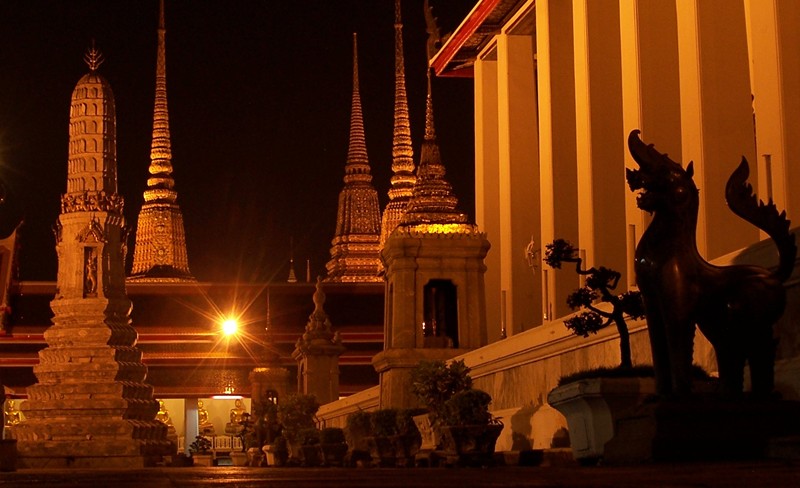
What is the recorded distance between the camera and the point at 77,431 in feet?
95.9

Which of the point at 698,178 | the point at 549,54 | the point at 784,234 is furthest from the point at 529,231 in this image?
the point at 784,234

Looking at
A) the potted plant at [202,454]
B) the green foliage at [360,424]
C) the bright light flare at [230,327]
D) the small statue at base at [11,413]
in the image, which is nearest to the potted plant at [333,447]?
the green foliage at [360,424]

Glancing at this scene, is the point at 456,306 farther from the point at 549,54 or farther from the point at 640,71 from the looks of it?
the point at 549,54

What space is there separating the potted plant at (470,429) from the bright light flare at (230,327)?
33320mm

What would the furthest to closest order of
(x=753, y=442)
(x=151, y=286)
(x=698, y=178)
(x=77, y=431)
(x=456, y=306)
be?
(x=151, y=286) → (x=77, y=431) → (x=456, y=306) → (x=698, y=178) → (x=753, y=442)

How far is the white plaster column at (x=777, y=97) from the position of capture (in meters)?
14.9

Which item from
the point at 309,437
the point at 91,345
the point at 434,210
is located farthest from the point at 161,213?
the point at 309,437

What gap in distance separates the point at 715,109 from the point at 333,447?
18.2 ft

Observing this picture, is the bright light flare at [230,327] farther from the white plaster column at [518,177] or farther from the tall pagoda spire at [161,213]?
the white plaster column at [518,177]

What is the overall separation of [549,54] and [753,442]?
18941 mm

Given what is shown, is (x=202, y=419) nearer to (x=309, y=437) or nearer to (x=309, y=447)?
(x=309, y=437)

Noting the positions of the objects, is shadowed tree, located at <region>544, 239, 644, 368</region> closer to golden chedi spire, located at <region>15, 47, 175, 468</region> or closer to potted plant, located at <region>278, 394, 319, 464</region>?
potted plant, located at <region>278, 394, 319, 464</region>

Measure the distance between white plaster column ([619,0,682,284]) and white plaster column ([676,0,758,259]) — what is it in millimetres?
1564

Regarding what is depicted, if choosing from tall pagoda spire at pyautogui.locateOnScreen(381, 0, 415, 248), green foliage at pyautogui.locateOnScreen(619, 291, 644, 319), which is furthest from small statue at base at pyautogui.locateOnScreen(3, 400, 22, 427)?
green foliage at pyautogui.locateOnScreen(619, 291, 644, 319)
